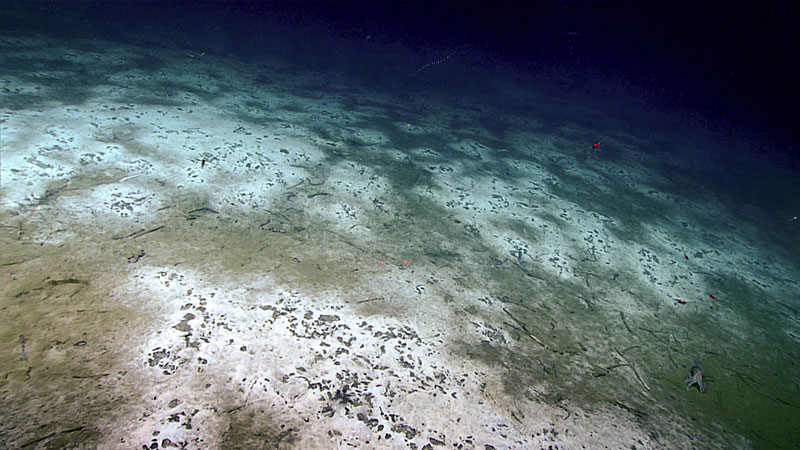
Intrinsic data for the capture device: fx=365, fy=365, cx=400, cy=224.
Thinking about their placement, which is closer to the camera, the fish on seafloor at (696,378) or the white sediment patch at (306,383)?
the white sediment patch at (306,383)

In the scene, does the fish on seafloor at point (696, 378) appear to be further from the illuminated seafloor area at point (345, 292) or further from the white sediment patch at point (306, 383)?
the white sediment patch at point (306, 383)

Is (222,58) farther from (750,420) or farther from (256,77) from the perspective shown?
(750,420)

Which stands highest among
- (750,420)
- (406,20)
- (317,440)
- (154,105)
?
(406,20)

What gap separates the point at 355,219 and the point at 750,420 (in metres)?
2.09

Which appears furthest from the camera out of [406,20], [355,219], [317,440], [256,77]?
[406,20]

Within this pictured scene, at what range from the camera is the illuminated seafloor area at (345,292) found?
45.8 inches

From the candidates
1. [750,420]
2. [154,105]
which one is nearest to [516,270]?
[750,420]

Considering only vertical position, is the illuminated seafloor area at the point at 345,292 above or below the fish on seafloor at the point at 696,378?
above

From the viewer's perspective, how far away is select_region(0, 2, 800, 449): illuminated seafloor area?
3.82ft

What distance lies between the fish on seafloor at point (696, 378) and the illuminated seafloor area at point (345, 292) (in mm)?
31

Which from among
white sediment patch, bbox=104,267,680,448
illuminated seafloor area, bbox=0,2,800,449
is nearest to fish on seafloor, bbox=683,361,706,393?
illuminated seafloor area, bbox=0,2,800,449

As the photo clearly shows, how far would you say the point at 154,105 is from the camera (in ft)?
10.9

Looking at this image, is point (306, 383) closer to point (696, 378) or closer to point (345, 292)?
point (345, 292)

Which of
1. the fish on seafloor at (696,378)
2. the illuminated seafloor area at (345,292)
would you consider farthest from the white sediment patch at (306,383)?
Result: the fish on seafloor at (696,378)
